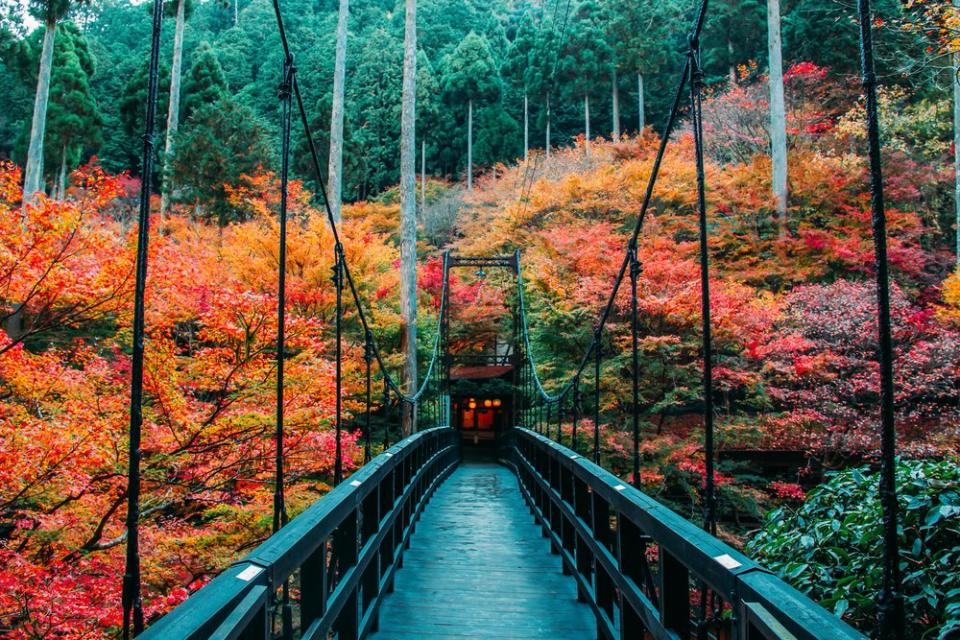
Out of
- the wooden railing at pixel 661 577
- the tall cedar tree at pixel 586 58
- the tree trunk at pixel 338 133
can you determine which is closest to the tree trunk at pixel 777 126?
the tree trunk at pixel 338 133

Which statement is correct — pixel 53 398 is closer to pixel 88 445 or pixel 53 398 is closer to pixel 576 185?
pixel 88 445

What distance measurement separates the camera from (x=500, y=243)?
52.4 ft

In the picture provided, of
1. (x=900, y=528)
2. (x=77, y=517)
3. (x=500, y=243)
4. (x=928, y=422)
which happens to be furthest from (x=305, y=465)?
(x=500, y=243)

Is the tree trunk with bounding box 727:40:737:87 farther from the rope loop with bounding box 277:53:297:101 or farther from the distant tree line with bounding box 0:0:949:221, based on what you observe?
the rope loop with bounding box 277:53:297:101

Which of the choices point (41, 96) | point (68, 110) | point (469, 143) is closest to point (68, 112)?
point (68, 110)

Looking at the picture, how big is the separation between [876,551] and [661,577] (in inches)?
56.4

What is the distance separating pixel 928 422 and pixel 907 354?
5.06 ft

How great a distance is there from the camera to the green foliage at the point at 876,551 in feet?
7.16

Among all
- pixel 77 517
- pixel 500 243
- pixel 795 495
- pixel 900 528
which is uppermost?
pixel 500 243

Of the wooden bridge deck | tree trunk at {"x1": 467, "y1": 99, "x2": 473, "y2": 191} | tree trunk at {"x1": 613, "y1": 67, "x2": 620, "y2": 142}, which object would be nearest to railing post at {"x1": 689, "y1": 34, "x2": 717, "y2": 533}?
the wooden bridge deck

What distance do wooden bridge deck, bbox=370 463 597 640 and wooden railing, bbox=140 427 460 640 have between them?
7.0 inches

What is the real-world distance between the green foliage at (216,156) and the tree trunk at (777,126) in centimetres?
→ 1138

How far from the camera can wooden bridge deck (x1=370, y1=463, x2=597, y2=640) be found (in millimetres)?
2662

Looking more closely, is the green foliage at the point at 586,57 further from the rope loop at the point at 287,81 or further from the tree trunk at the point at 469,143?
the rope loop at the point at 287,81
